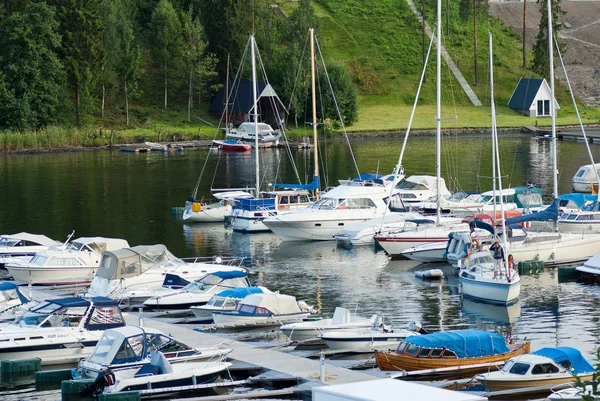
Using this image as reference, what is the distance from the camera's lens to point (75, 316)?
3691 cm

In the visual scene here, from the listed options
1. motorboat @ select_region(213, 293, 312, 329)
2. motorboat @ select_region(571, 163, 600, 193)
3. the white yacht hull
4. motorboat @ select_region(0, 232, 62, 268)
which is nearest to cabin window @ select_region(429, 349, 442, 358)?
motorboat @ select_region(213, 293, 312, 329)

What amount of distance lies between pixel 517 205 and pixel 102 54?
70.1 meters

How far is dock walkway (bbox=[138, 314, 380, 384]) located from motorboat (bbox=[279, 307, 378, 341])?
145 cm

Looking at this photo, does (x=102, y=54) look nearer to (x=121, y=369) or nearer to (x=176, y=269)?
(x=176, y=269)

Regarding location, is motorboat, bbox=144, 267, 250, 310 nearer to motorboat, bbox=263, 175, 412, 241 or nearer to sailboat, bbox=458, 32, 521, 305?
sailboat, bbox=458, 32, 521, 305

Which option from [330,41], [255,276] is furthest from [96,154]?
[255,276]

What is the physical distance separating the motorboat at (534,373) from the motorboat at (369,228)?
1119 inches

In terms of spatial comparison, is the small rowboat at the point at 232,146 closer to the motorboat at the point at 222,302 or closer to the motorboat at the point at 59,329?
the motorboat at the point at 222,302

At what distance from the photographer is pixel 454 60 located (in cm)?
14800

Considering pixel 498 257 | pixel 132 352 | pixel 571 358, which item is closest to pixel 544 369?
pixel 571 358

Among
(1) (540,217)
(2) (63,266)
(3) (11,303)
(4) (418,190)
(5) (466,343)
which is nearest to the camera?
(5) (466,343)

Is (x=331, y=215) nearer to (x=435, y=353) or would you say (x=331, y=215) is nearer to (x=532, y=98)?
(x=435, y=353)

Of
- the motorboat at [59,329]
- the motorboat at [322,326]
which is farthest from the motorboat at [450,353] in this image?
the motorboat at [59,329]

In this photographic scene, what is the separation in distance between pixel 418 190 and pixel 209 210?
1422 centimetres
